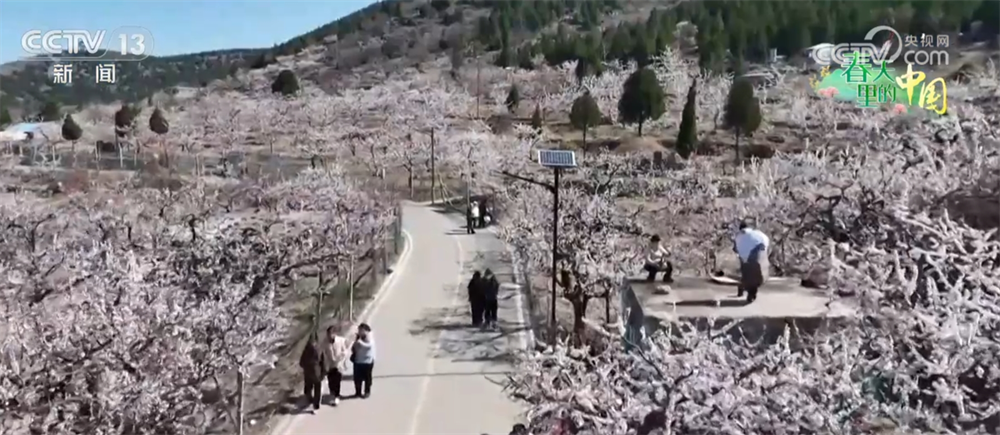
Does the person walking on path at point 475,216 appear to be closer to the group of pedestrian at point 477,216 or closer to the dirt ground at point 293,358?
the group of pedestrian at point 477,216

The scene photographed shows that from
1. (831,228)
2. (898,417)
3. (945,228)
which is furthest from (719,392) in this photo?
(831,228)

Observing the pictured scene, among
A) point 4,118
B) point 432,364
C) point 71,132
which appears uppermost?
point 4,118

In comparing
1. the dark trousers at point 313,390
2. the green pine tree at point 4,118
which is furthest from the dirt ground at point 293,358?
the green pine tree at point 4,118

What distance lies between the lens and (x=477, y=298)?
41.0ft

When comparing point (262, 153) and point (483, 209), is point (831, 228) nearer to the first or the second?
point (483, 209)

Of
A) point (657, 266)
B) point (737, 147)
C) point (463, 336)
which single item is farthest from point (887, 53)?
point (657, 266)

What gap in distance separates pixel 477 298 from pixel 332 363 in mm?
4391

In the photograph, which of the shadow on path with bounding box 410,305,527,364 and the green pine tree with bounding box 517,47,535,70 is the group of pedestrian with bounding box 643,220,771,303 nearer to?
the shadow on path with bounding box 410,305,527,364

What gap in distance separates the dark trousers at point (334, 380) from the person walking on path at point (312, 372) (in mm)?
97

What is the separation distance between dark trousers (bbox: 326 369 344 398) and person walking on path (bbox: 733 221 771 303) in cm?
390

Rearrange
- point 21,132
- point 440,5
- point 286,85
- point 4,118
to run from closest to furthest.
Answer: point 21,132 < point 4,118 < point 286,85 < point 440,5

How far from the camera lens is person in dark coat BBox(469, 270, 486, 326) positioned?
40.7ft

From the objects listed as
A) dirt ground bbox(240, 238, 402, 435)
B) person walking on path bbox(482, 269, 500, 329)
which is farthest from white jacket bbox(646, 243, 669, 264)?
person walking on path bbox(482, 269, 500, 329)

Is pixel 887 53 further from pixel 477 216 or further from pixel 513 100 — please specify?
pixel 477 216
